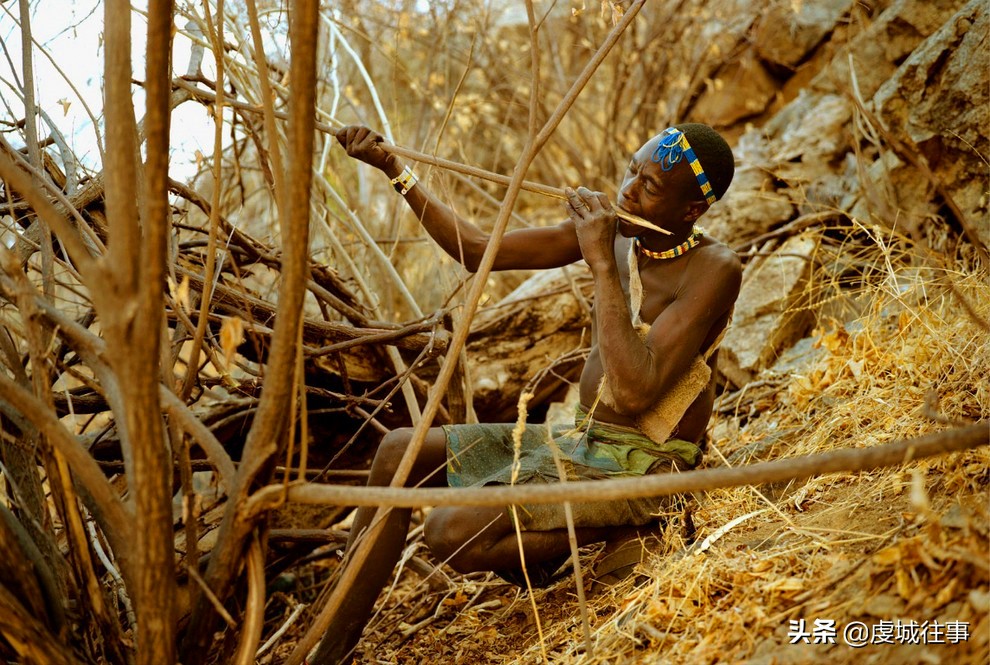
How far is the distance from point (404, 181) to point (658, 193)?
2.70ft

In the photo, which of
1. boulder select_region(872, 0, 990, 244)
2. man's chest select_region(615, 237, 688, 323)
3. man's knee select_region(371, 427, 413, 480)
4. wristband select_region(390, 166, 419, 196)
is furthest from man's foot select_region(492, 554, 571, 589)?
boulder select_region(872, 0, 990, 244)

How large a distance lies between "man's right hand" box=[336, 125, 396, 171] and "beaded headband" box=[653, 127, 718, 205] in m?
0.85

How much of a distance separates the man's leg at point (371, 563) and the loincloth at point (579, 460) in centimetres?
18

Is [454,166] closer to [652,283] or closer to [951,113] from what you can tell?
[652,283]

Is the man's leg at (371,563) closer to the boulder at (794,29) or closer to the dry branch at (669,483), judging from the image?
the dry branch at (669,483)

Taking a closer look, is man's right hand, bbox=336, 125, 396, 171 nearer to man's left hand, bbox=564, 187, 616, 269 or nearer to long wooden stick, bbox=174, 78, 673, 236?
long wooden stick, bbox=174, 78, 673, 236

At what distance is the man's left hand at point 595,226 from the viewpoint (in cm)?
228

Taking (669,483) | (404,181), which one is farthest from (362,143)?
(669,483)

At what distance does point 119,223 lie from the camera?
1.24 meters

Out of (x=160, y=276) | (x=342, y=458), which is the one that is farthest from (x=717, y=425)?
(x=160, y=276)

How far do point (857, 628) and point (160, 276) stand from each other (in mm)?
1437

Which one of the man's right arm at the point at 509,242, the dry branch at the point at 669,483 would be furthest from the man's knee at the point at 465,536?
the man's right arm at the point at 509,242

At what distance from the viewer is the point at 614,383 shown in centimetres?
226

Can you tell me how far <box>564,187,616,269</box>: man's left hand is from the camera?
228 centimetres
